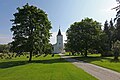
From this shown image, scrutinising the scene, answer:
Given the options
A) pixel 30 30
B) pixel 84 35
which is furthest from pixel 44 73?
pixel 84 35

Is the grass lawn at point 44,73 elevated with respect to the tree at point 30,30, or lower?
lower

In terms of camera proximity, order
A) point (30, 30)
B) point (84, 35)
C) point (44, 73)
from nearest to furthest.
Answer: point (44, 73) → point (30, 30) → point (84, 35)

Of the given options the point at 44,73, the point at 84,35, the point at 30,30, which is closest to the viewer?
the point at 44,73

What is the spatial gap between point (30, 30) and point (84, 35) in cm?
2238

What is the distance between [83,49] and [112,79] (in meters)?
54.7

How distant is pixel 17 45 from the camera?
53219mm

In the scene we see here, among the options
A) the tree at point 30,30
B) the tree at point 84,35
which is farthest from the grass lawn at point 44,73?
the tree at point 84,35

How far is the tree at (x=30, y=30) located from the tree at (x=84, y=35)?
17596 millimetres

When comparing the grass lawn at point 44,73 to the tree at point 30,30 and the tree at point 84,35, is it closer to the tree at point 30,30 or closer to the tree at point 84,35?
the tree at point 30,30

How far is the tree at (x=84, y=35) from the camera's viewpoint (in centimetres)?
7231

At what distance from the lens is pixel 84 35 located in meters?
72.4

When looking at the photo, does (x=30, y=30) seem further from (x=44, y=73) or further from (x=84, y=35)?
(x=44, y=73)

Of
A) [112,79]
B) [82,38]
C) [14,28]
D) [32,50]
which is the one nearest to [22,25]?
[14,28]

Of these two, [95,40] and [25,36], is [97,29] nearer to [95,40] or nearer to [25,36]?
[95,40]
